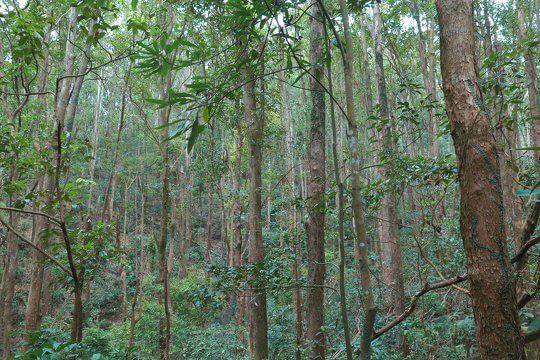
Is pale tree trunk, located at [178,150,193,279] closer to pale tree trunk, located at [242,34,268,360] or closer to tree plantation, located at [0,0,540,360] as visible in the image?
tree plantation, located at [0,0,540,360]

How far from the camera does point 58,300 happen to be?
51.6 ft

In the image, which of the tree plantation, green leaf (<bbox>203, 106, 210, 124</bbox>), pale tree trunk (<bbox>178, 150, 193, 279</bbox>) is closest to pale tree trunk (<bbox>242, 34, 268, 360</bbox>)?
the tree plantation

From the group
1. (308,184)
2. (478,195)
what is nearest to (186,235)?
(308,184)

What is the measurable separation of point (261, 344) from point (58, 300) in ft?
44.3

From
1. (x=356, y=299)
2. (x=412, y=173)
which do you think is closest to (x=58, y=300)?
(x=356, y=299)

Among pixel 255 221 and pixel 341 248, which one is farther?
pixel 255 221

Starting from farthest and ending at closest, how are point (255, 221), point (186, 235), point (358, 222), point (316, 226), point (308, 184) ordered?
point (186, 235) < point (255, 221) < point (308, 184) < point (316, 226) < point (358, 222)

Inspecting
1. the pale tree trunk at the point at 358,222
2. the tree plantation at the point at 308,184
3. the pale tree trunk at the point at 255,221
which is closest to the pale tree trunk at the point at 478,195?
the tree plantation at the point at 308,184

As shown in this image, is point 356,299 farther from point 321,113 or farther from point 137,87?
point 137,87

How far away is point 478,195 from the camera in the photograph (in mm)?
1642

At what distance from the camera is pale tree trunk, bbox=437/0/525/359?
153 centimetres

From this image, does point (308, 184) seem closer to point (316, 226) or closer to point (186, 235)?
point (316, 226)

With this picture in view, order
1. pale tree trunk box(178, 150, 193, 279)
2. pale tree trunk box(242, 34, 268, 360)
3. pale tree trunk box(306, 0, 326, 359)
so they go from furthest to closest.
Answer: pale tree trunk box(178, 150, 193, 279) < pale tree trunk box(242, 34, 268, 360) < pale tree trunk box(306, 0, 326, 359)

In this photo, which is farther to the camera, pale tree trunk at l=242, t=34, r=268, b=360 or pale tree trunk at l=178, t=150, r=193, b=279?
pale tree trunk at l=178, t=150, r=193, b=279
